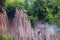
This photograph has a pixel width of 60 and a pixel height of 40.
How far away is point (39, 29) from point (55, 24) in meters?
0.59

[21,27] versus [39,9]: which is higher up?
[39,9]

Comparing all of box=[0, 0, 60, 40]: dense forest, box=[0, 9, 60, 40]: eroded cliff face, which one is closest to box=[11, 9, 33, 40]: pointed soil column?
box=[0, 9, 60, 40]: eroded cliff face

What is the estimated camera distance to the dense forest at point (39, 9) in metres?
7.01

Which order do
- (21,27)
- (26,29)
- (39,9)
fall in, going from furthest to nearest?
1. (39,9)
2. (26,29)
3. (21,27)

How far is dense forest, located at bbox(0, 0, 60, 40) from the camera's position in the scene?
7.01 metres

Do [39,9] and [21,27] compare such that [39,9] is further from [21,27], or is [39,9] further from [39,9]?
[21,27]

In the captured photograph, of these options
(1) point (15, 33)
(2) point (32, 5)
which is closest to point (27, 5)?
(2) point (32, 5)

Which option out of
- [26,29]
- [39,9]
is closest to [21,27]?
[26,29]

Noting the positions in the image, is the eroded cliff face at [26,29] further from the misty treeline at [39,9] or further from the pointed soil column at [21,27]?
the misty treeline at [39,9]

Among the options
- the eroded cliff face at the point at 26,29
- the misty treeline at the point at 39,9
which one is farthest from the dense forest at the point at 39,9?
the eroded cliff face at the point at 26,29

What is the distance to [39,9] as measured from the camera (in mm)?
7445

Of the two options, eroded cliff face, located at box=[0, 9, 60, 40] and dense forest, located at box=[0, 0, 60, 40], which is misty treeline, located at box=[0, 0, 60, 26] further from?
eroded cliff face, located at box=[0, 9, 60, 40]

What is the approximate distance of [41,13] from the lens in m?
7.46

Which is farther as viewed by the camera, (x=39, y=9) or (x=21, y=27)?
(x=39, y=9)
